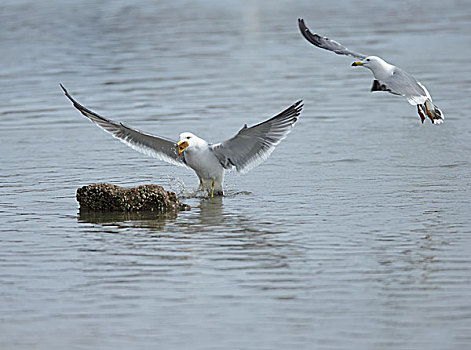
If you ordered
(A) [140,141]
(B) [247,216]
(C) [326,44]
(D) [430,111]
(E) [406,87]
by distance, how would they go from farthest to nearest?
A: (C) [326,44]
(A) [140,141]
(D) [430,111]
(E) [406,87]
(B) [247,216]

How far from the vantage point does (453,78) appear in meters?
16.6

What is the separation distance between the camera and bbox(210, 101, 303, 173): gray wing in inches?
367

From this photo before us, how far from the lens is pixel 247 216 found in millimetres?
8797

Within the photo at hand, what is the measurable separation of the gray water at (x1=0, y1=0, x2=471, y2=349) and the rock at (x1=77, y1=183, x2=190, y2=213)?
0.19 metres

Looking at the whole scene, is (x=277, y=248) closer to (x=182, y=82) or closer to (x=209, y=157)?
(x=209, y=157)

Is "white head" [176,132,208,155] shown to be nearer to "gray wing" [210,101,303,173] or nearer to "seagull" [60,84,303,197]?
"seagull" [60,84,303,197]

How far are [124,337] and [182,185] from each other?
479 cm

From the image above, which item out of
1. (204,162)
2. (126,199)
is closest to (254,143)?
(204,162)

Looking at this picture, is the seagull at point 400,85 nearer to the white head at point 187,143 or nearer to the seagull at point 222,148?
the seagull at point 222,148

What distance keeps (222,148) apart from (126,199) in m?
1.20

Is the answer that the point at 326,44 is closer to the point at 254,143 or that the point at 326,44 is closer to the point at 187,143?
the point at 254,143

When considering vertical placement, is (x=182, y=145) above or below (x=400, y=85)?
below

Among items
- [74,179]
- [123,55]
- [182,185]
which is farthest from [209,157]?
[123,55]

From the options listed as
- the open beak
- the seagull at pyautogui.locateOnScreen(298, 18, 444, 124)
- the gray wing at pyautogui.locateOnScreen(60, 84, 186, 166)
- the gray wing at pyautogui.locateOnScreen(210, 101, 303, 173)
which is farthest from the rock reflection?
the seagull at pyautogui.locateOnScreen(298, 18, 444, 124)
